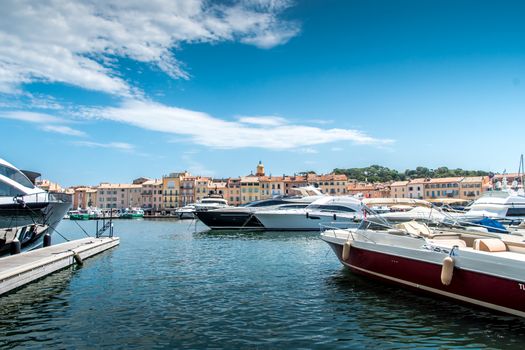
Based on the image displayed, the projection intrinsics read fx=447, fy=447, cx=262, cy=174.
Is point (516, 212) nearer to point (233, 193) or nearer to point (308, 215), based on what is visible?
point (308, 215)

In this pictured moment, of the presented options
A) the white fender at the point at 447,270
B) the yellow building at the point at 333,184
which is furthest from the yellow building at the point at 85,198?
the white fender at the point at 447,270

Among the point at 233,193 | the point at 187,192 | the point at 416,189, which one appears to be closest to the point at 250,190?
the point at 233,193

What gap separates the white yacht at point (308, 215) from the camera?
152 ft

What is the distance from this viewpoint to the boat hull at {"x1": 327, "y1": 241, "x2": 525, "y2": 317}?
11.1 metres

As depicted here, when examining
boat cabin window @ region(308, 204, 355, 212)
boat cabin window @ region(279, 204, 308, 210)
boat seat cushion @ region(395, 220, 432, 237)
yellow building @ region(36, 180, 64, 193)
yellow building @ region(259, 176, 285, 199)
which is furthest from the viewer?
yellow building @ region(259, 176, 285, 199)

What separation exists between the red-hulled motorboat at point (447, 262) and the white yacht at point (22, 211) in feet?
50.7

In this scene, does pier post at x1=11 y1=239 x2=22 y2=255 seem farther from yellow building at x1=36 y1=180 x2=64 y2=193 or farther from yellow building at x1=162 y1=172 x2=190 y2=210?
yellow building at x1=162 y1=172 x2=190 y2=210

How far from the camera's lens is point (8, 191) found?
22656mm

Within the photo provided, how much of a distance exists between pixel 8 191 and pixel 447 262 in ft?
68.2

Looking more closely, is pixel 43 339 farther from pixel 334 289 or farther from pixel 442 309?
pixel 442 309

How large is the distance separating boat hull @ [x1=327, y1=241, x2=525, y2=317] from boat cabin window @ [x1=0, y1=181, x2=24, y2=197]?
17.1 metres

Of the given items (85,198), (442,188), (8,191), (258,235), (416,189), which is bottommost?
(258,235)

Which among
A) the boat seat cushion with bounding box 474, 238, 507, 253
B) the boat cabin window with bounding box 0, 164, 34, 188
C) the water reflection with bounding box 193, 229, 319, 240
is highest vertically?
the boat cabin window with bounding box 0, 164, 34, 188

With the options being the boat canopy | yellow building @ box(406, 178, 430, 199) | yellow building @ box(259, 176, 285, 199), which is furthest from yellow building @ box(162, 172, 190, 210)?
the boat canopy
